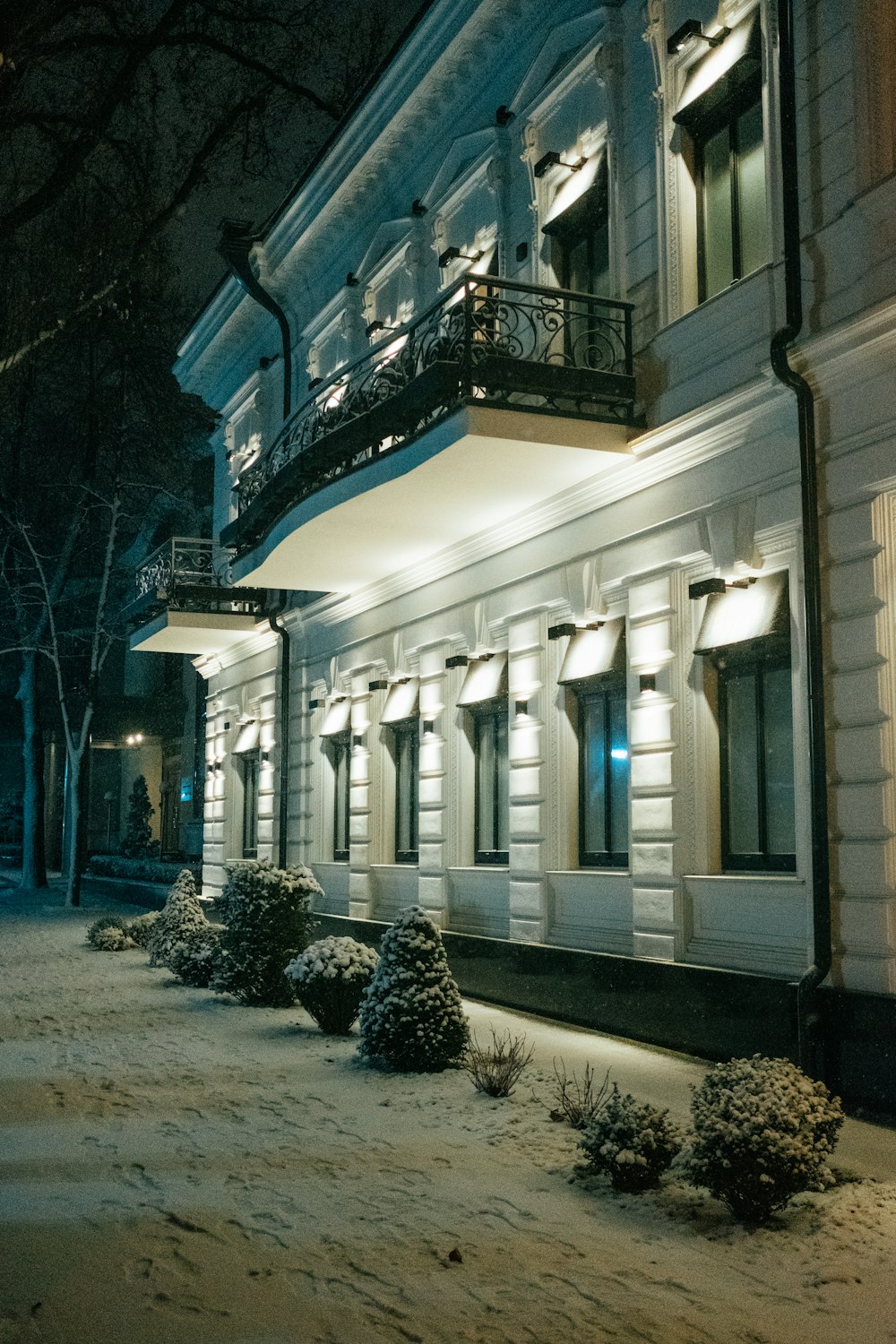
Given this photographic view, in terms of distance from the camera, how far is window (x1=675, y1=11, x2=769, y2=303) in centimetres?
1046

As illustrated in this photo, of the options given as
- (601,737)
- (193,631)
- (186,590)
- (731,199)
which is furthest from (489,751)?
(193,631)

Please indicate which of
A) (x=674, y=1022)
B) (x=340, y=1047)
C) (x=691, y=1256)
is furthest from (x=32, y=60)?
(x=691, y=1256)

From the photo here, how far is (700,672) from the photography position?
10.7 metres

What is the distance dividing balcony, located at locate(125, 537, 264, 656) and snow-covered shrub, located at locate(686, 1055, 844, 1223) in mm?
17015

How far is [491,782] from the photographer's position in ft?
48.7

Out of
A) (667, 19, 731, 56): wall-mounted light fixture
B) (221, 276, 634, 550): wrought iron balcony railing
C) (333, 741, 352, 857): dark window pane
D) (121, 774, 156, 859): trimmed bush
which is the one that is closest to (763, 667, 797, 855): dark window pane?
(221, 276, 634, 550): wrought iron balcony railing

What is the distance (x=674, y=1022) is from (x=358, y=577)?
861cm

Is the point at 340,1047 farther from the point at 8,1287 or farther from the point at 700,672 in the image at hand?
the point at 8,1287

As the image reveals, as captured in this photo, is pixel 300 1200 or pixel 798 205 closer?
pixel 300 1200

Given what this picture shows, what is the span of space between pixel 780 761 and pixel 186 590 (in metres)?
14.2

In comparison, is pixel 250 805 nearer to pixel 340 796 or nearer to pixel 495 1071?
pixel 340 796

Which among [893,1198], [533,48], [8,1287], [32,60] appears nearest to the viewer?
[8,1287]

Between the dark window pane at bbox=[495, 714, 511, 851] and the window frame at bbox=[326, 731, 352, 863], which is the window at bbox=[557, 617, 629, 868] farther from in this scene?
the window frame at bbox=[326, 731, 352, 863]

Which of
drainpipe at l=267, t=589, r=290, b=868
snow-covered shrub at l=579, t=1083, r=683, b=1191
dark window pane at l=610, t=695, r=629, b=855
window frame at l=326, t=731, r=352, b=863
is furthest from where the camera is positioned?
drainpipe at l=267, t=589, r=290, b=868
